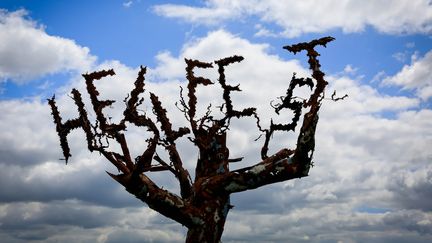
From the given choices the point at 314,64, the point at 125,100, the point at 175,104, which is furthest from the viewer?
the point at 175,104

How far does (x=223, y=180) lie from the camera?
14.0m

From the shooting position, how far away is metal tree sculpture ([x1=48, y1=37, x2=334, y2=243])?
515 inches

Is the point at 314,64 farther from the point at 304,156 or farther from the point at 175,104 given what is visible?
the point at 175,104

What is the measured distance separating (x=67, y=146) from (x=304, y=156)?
310 inches

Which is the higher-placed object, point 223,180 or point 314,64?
point 314,64

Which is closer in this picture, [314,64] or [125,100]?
[314,64]

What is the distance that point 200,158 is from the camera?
15.6 metres

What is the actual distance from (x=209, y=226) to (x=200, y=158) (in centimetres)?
264

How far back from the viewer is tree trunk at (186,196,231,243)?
13914 millimetres

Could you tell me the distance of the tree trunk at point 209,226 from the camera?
1391cm

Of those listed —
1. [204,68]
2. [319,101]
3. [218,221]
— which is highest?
[204,68]

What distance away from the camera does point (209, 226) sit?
45.9 ft

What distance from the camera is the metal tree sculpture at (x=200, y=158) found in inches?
515

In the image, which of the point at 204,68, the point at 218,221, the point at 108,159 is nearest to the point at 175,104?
the point at 204,68
